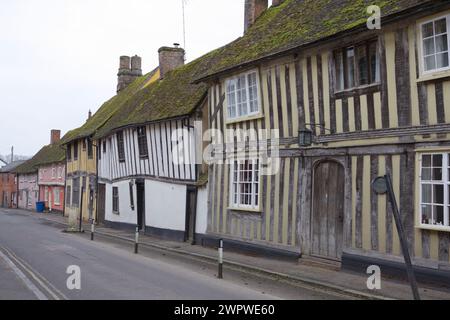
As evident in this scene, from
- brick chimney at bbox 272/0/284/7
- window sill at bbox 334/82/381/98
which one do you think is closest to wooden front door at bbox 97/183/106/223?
brick chimney at bbox 272/0/284/7

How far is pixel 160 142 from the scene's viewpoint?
781 inches

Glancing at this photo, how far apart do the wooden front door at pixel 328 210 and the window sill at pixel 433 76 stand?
2.90m

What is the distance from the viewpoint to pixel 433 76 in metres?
9.06

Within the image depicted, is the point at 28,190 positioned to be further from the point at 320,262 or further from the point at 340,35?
the point at 340,35

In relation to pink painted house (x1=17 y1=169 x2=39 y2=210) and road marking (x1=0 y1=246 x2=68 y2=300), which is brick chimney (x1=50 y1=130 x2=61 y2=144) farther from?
road marking (x1=0 y1=246 x2=68 y2=300)

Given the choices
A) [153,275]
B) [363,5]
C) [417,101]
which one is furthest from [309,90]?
[153,275]

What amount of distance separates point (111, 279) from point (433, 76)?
782 centimetres

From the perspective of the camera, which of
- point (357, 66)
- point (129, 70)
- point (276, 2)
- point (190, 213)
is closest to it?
point (357, 66)

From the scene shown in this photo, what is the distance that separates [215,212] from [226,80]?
173 inches

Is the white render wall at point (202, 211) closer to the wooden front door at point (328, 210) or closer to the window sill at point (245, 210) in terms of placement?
the window sill at point (245, 210)

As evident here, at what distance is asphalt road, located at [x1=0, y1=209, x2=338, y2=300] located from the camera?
8.50m

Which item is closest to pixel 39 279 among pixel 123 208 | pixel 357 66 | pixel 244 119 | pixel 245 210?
pixel 245 210

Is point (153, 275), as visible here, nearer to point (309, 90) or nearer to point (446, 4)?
point (309, 90)

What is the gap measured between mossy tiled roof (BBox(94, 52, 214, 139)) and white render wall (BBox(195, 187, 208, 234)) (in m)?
3.06
